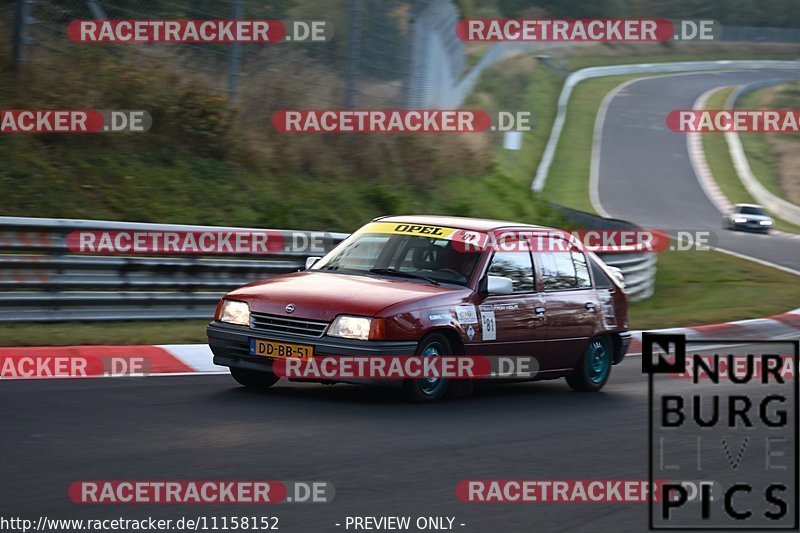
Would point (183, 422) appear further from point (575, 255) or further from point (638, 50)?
point (638, 50)

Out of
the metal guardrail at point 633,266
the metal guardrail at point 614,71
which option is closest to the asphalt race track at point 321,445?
the metal guardrail at point 633,266

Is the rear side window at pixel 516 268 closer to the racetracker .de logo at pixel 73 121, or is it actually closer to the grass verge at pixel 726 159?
the racetracker .de logo at pixel 73 121

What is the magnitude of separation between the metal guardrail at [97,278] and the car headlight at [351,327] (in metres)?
4.56

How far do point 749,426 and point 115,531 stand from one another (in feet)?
18.3

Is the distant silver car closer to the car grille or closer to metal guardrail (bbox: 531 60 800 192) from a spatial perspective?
metal guardrail (bbox: 531 60 800 192)

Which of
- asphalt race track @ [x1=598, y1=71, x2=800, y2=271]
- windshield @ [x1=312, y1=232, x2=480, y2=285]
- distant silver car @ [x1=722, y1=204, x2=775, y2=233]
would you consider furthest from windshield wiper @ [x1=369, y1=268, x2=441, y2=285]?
distant silver car @ [x1=722, y1=204, x2=775, y2=233]

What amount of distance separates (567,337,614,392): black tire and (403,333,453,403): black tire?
1865mm

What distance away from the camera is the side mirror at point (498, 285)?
9.65 meters

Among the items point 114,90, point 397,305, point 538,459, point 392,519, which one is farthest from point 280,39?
point 392,519

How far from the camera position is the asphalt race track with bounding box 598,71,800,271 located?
4041 centimetres

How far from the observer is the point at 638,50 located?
88438mm

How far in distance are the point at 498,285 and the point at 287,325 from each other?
171cm

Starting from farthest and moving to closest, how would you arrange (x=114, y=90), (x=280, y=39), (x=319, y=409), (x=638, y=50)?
(x=638, y=50) → (x=280, y=39) → (x=114, y=90) → (x=319, y=409)

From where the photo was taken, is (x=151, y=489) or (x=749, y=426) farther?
(x=749, y=426)
